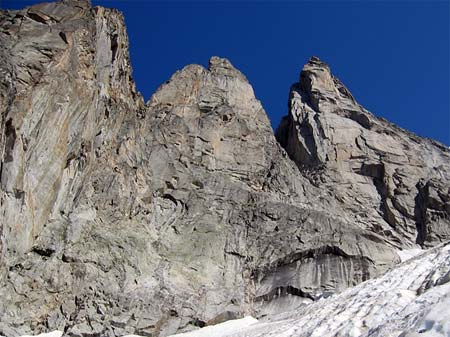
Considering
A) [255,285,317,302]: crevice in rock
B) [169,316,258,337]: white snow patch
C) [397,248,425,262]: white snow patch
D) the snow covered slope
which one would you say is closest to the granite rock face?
[397,248,425,262]: white snow patch

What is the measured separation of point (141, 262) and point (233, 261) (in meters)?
6.66

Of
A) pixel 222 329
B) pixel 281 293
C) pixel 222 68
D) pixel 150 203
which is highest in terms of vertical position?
pixel 222 68

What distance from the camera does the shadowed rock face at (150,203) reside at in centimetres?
4106

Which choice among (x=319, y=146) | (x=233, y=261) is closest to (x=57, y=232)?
(x=233, y=261)

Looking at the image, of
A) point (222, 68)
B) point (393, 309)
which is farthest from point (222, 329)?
point (222, 68)

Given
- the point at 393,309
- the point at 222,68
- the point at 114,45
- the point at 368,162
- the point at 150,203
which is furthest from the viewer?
the point at 222,68

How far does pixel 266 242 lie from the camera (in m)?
49.8

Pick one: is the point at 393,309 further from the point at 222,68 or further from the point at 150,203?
the point at 222,68

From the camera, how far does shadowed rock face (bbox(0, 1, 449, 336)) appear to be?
41.1 metres

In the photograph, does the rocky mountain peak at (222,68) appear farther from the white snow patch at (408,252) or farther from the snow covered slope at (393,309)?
the snow covered slope at (393,309)

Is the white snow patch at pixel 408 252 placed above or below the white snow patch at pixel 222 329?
above

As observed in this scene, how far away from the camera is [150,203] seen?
50875mm

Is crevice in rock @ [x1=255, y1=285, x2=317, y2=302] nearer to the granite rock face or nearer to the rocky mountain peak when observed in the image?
the granite rock face

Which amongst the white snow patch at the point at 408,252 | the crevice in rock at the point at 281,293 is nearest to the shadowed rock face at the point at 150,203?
the crevice in rock at the point at 281,293
